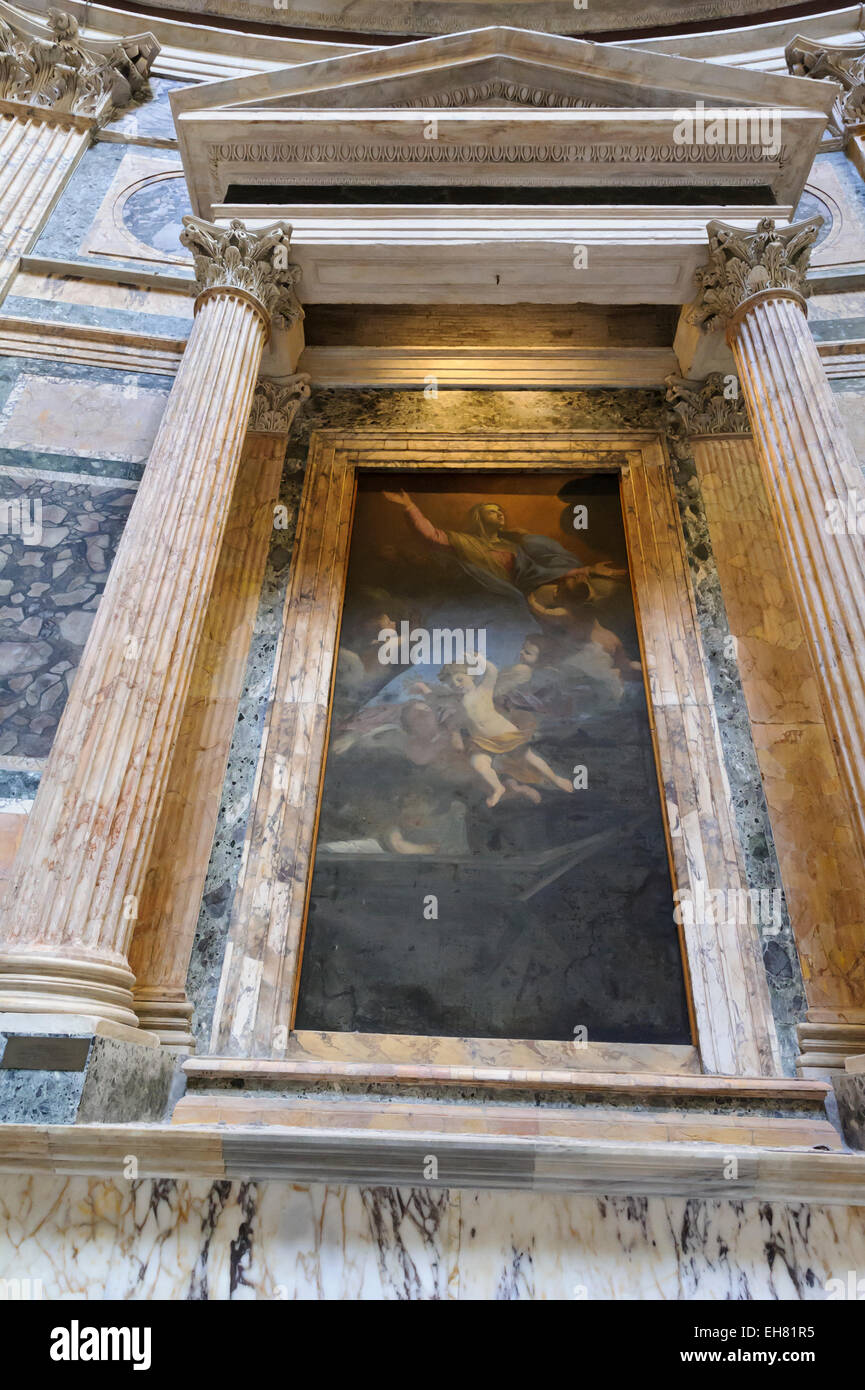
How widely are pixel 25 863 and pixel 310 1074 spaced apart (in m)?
1.86

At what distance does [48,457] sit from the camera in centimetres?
679

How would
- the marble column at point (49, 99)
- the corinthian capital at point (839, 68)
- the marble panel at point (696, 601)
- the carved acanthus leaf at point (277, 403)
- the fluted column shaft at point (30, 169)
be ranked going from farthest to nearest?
the corinthian capital at point (839, 68) < the marble column at point (49, 99) < the fluted column shaft at point (30, 169) < the carved acanthus leaf at point (277, 403) < the marble panel at point (696, 601)

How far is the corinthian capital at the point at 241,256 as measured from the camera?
6.29 m

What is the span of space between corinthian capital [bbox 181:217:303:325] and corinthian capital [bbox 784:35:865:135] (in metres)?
6.65

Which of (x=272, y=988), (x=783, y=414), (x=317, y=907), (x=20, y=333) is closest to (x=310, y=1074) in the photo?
(x=272, y=988)

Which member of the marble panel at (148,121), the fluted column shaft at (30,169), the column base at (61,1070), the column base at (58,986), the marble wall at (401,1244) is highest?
the marble panel at (148,121)

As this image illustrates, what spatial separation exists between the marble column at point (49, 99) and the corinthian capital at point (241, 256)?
297 centimetres

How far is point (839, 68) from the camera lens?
31.8 ft

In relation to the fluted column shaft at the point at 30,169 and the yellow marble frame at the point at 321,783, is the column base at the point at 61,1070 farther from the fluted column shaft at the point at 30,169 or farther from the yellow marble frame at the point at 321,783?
the fluted column shaft at the point at 30,169

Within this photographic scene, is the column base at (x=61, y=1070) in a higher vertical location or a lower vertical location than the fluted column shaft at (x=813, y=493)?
lower

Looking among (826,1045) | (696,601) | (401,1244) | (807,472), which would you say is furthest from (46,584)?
(826,1045)

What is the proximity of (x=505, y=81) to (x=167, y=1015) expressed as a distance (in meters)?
7.68

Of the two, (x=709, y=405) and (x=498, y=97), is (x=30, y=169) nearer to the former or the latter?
(x=498, y=97)

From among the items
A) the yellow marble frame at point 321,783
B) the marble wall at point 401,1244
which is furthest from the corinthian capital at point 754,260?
the marble wall at point 401,1244
